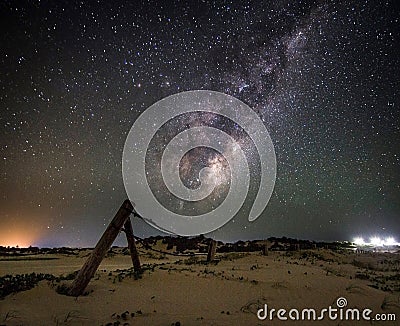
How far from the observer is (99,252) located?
301 inches

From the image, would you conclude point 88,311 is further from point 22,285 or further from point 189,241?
point 189,241

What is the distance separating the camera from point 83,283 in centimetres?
727

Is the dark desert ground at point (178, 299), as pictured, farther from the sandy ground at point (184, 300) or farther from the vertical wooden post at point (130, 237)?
the vertical wooden post at point (130, 237)

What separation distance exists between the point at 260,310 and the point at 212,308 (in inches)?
39.4

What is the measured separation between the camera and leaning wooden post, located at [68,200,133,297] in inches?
285

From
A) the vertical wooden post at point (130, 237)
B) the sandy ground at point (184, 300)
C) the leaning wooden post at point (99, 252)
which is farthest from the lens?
the vertical wooden post at point (130, 237)

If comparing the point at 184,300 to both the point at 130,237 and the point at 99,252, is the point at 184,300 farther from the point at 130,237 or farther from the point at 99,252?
the point at 130,237

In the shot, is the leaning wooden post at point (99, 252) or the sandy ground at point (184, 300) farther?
the leaning wooden post at point (99, 252)

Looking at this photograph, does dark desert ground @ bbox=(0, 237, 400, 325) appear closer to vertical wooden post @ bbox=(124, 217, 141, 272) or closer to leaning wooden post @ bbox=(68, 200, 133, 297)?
leaning wooden post @ bbox=(68, 200, 133, 297)

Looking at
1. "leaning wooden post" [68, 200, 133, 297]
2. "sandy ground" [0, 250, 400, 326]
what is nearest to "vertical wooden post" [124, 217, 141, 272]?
"sandy ground" [0, 250, 400, 326]

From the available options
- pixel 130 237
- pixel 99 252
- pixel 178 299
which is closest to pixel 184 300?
pixel 178 299

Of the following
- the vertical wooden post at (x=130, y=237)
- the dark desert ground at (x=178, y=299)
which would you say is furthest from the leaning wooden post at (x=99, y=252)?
the vertical wooden post at (x=130, y=237)

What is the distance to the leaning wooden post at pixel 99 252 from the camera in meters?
7.25

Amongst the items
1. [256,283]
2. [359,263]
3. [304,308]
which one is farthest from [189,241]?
[304,308]
